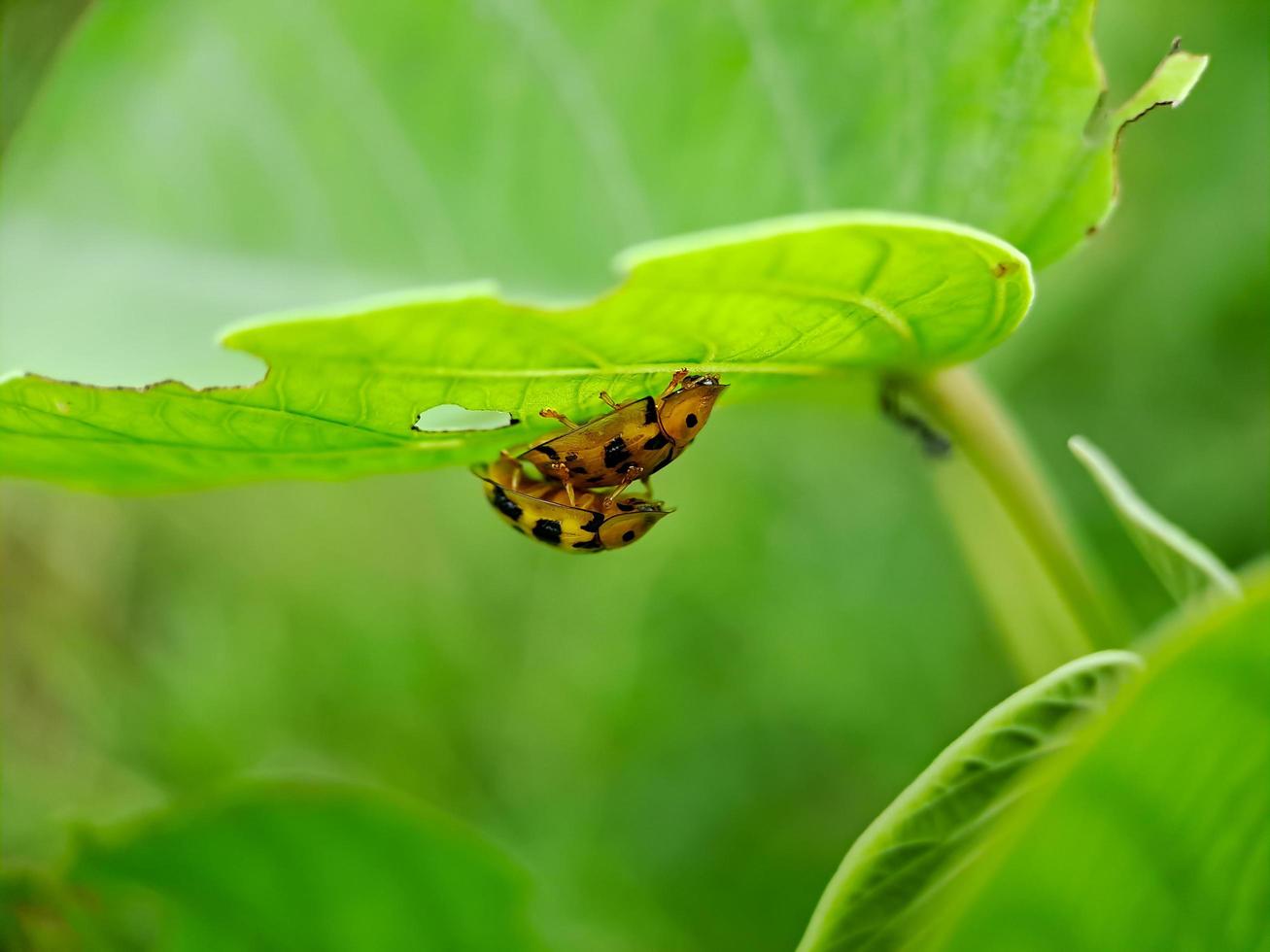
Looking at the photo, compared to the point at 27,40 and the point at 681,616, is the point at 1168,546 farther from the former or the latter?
the point at 27,40

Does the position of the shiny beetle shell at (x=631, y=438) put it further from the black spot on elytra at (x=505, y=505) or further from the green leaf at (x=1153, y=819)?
the green leaf at (x=1153, y=819)

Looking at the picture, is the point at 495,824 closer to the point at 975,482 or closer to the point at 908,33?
the point at 975,482

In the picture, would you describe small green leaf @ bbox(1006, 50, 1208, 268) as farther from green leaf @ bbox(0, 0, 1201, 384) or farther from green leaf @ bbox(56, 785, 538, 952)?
green leaf @ bbox(56, 785, 538, 952)

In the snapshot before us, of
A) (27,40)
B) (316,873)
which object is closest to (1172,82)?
(316,873)

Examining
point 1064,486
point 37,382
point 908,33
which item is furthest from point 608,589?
point 37,382

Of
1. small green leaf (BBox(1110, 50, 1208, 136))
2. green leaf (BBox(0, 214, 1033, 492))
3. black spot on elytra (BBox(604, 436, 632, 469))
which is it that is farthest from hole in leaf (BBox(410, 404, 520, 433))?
small green leaf (BBox(1110, 50, 1208, 136))

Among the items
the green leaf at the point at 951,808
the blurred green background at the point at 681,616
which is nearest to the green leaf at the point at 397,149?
the green leaf at the point at 951,808

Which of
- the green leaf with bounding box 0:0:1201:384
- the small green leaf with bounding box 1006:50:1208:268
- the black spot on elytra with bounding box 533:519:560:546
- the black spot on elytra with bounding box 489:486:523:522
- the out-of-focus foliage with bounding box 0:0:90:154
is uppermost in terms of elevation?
the out-of-focus foliage with bounding box 0:0:90:154
